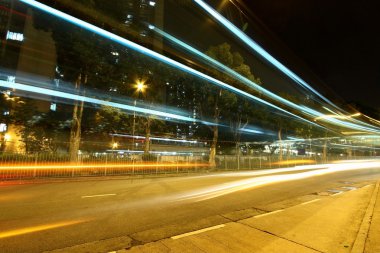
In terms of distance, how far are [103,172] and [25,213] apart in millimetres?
11618

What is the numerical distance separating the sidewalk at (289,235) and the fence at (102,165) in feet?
44.8

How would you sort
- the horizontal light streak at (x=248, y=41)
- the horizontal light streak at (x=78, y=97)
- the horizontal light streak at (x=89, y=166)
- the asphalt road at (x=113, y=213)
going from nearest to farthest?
the asphalt road at (x=113, y=213)
the horizontal light streak at (x=248, y=41)
the horizontal light streak at (x=89, y=166)
the horizontal light streak at (x=78, y=97)

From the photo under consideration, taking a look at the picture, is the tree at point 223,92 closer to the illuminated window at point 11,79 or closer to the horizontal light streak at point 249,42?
the horizontal light streak at point 249,42

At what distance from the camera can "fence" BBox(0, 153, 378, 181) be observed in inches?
627

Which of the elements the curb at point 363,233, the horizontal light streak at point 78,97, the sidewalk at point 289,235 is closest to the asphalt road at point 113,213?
the sidewalk at point 289,235

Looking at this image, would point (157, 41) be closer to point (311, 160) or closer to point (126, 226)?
point (126, 226)

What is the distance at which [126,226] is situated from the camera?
6645mm

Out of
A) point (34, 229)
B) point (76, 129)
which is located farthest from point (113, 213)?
point (76, 129)

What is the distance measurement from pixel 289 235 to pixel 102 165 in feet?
51.0

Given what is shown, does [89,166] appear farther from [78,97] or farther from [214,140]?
[214,140]

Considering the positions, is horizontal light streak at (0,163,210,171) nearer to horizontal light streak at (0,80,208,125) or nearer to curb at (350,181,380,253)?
horizontal light streak at (0,80,208,125)

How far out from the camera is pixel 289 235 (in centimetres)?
613

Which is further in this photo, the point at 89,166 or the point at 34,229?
the point at 89,166

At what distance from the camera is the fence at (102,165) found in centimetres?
1592
